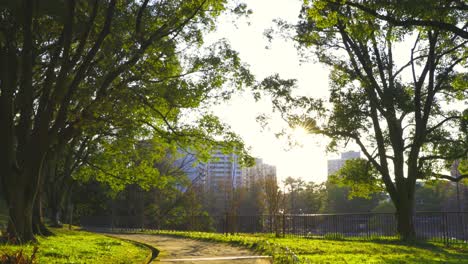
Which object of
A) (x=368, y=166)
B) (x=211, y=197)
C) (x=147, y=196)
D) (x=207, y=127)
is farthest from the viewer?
(x=211, y=197)

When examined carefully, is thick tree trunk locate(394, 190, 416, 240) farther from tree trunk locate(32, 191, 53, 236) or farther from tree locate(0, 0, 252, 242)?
tree trunk locate(32, 191, 53, 236)

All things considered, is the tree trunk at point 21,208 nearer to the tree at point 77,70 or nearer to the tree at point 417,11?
the tree at point 77,70

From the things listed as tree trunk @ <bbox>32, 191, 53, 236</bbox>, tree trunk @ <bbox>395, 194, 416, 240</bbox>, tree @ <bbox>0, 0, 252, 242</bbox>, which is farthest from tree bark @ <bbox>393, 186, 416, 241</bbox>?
tree trunk @ <bbox>32, 191, 53, 236</bbox>

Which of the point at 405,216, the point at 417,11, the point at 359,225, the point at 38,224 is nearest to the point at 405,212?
the point at 405,216

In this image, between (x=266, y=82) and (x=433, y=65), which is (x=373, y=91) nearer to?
(x=433, y=65)

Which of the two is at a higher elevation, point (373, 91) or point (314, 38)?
point (314, 38)

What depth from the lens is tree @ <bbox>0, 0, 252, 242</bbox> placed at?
36.4 ft

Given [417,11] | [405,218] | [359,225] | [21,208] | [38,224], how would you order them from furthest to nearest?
[359,225]
[405,218]
[38,224]
[21,208]
[417,11]

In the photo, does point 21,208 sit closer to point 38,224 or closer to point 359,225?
point 38,224

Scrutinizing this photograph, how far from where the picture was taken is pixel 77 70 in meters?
13.4

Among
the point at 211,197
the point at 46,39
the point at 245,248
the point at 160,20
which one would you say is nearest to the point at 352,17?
the point at 160,20

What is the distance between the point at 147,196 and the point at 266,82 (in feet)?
101

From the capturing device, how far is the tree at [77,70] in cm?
1110

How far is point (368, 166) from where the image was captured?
2175cm
